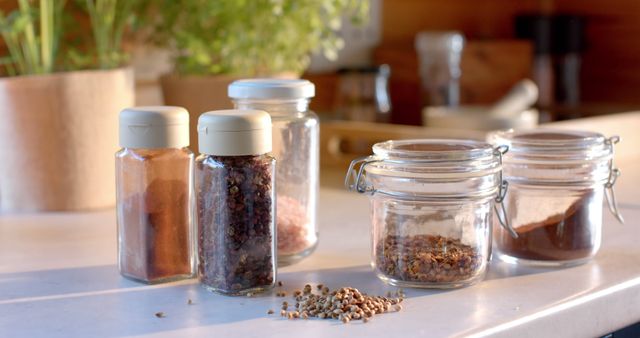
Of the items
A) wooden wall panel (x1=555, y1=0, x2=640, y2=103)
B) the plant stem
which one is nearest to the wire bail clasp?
the plant stem

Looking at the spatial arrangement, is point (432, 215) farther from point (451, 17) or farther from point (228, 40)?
point (451, 17)

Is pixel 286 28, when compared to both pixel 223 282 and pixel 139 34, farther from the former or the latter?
pixel 223 282

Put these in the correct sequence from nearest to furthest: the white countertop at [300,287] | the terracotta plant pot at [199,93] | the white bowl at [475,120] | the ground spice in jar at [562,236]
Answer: the white countertop at [300,287]
the ground spice in jar at [562,236]
the terracotta plant pot at [199,93]
the white bowl at [475,120]

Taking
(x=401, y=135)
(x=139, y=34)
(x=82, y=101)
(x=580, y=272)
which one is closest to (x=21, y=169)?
(x=82, y=101)

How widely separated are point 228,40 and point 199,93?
0.32 feet

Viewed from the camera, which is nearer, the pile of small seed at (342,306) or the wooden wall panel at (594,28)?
the pile of small seed at (342,306)

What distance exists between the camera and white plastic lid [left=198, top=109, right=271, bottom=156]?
89 centimetres

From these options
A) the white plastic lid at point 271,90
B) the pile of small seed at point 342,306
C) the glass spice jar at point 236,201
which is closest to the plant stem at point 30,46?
the white plastic lid at point 271,90

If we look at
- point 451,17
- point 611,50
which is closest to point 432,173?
point 451,17

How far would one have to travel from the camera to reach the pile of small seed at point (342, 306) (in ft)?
2.76

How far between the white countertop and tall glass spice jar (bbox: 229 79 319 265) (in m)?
0.03

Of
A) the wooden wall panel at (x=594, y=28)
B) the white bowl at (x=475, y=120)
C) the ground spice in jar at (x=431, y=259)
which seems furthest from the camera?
the wooden wall panel at (x=594, y=28)

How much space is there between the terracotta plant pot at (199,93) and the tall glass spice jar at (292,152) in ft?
1.25

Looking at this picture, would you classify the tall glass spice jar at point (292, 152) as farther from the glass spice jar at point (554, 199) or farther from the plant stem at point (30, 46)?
the plant stem at point (30, 46)
